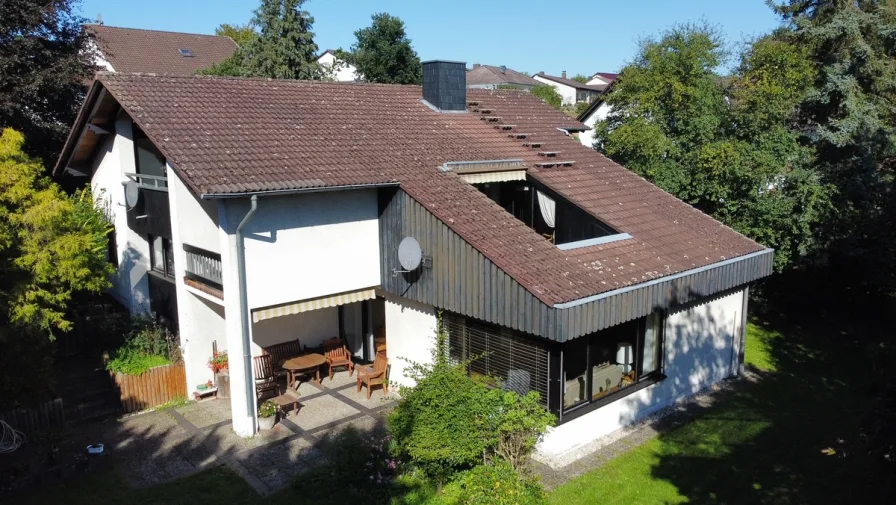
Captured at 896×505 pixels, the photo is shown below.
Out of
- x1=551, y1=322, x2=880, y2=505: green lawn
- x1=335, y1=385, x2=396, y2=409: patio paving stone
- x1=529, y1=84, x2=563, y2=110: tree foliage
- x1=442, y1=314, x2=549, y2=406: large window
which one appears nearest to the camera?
x1=551, y1=322, x2=880, y2=505: green lawn

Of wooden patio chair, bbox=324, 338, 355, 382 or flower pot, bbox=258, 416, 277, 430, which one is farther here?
wooden patio chair, bbox=324, 338, 355, 382

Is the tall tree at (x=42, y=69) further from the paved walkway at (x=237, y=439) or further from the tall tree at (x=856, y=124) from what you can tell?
the tall tree at (x=856, y=124)

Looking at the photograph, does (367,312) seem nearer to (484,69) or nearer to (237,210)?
(237,210)

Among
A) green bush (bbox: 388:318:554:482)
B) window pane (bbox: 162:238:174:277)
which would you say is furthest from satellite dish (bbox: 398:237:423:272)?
window pane (bbox: 162:238:174:277)

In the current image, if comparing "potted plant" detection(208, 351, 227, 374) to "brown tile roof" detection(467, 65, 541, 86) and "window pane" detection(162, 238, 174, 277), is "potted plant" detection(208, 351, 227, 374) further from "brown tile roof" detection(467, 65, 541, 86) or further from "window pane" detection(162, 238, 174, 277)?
"brown tile roof" detection(467, 65, 541, 86)

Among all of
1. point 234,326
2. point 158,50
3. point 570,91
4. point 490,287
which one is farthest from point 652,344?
point 570,91

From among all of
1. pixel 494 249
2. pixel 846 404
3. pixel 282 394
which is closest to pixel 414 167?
pixel 494 249

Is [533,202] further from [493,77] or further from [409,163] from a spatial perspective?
[493,77]
